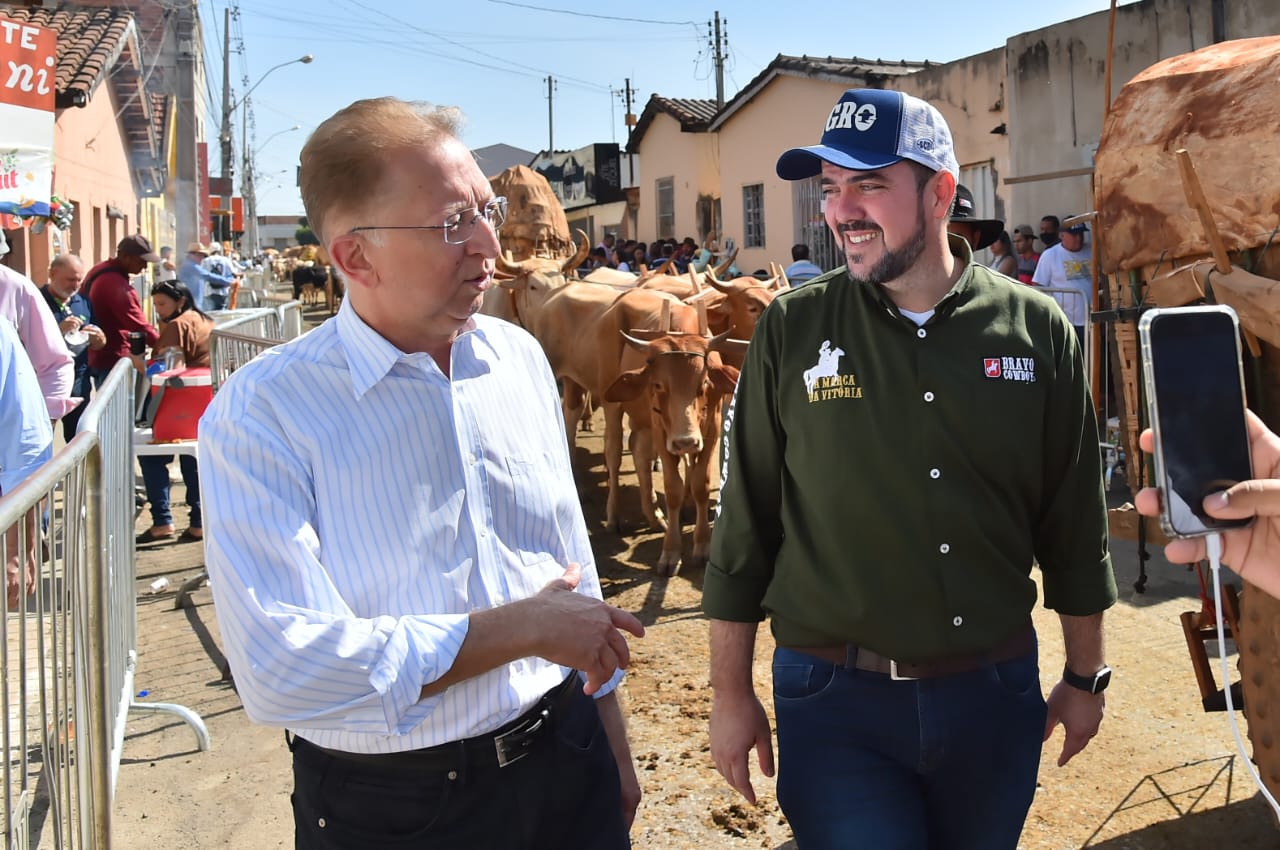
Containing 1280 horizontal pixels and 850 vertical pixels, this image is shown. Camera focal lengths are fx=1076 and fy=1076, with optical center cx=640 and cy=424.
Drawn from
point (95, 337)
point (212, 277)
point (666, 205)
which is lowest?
point (95, 337)

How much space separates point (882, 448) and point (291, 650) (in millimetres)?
1179

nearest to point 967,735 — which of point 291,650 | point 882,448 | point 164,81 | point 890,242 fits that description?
point 882,448

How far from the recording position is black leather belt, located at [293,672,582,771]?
1822mm

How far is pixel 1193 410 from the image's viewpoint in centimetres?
163

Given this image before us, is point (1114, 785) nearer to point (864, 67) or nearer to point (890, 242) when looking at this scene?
point (890, 242)

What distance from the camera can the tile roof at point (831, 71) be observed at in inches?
673

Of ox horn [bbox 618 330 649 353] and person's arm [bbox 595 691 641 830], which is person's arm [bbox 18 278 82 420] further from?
person's arm [bbox 595 691 641 830]

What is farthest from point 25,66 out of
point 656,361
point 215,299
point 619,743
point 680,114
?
point 680,114

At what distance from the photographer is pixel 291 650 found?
1603 mm

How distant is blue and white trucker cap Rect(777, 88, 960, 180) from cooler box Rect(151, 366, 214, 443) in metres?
5.09

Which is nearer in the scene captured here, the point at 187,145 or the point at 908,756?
the point at 908,756

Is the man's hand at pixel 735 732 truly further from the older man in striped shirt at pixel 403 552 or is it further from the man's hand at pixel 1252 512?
the man's hand at pixel 1252 512

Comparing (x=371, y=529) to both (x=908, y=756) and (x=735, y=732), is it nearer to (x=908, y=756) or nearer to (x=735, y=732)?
(x=735, y=732)

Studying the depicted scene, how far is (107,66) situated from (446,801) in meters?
18.9
